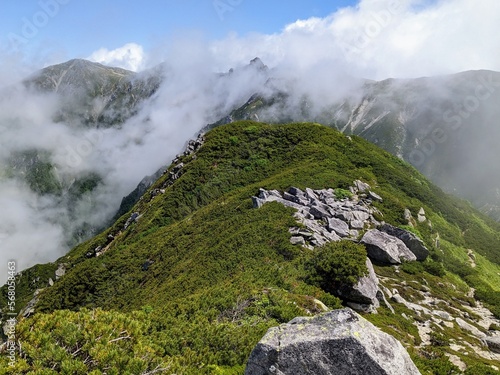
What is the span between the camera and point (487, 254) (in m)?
47.4

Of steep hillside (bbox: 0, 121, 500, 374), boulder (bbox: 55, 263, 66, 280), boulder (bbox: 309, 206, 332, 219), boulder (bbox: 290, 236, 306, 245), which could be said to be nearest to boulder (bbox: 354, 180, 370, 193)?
steep hillside (bbox: 0, 121, 500, 374)

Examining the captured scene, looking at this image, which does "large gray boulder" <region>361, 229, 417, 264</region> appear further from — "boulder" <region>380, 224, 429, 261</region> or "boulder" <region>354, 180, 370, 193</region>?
"boulder" <region>354, 180, 370, 193</region>

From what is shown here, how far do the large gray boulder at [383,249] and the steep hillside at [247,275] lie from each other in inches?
31.8

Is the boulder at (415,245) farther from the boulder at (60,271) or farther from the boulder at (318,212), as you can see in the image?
the boulder at (60,271)

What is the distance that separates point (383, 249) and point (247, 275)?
49.1ft

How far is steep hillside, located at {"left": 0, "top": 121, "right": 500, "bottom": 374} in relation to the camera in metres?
10.7

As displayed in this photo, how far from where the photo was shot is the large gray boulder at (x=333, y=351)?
8.93 metres

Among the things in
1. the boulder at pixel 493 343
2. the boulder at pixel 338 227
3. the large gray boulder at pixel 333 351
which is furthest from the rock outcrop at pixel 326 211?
the large gray boulder at pixel 333 351

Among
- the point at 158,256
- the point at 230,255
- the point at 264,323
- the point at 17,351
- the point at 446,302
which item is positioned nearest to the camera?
the point at 17,351

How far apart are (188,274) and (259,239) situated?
717 centimetres

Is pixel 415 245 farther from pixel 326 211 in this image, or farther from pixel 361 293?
pixel 361 293

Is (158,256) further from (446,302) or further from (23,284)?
(23,284)

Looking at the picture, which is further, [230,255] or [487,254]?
[487,254]

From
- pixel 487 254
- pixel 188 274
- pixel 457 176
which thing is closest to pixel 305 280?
pixel 188 274
